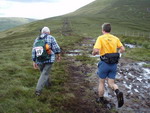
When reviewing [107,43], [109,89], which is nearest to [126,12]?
[109,89]

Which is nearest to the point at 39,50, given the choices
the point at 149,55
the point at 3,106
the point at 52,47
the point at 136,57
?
the point at 52,47

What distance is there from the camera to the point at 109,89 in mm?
9977

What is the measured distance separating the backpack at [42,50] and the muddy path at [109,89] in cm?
217

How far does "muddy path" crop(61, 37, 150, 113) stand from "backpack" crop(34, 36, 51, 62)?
85.6 inches

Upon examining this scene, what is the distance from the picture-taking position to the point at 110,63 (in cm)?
754

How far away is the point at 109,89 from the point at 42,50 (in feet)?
13.6

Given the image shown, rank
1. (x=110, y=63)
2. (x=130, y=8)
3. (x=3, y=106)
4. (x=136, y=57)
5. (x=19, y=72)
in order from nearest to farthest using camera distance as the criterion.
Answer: (x=3, y=106) → (x=110, y=63) → (x=19, y=72) → (x=136, y=57) → (x=130, y=8)

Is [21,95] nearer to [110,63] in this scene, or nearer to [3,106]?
[3,106]

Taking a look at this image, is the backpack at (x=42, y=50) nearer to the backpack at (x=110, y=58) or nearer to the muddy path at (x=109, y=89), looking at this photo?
the muddy path at (x=109, y=89)

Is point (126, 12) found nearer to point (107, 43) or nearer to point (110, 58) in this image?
point (107, 43)

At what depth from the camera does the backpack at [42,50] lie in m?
8.06

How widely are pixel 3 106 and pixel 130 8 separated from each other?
17392 cm

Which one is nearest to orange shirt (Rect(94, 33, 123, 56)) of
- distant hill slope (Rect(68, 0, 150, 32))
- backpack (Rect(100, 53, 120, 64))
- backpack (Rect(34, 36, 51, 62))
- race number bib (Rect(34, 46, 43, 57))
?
backpack (Rect(100, 53, 120, 64))

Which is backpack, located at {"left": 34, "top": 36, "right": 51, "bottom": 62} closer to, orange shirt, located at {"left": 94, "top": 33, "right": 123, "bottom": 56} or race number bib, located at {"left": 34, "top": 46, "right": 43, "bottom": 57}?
race number bib, located at {"left": 34, "top": 46, "right": 43, "bottom": 57}
